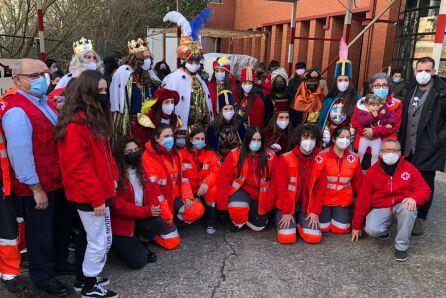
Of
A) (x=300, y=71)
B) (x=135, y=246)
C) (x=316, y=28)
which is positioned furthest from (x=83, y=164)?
(x=316, y=28)

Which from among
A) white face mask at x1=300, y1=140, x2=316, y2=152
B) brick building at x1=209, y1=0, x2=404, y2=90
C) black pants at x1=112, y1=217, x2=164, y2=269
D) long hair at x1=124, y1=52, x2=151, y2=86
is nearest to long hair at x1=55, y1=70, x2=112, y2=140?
black pants at x1=112, y1=217, x2=164, y2=269

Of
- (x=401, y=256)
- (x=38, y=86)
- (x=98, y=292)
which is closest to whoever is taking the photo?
(x=38, y=86)

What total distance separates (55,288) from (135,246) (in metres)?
0.77

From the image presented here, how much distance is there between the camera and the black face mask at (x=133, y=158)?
3621 millimetres

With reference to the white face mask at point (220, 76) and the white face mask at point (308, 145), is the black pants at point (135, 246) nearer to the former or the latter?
the white face mask at point (308, 145)

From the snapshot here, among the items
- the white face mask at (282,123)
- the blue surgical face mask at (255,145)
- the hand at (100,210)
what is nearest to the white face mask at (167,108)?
the blue surgical face mask at (255,145)

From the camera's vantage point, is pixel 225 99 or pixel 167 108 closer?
pixel 167 108

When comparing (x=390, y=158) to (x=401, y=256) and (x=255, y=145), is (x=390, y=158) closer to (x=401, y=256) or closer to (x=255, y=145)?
(x=401, y=256)

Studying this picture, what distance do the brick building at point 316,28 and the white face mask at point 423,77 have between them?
384 centimetres

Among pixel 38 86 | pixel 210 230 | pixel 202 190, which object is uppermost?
pixel 38 86

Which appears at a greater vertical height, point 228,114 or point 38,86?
point 38,86

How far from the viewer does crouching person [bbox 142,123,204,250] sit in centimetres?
405

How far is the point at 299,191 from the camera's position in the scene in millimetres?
4516

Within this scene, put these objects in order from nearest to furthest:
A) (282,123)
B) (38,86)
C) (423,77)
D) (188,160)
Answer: (38,86)
(423,77)
(188,160)
(282,123)
